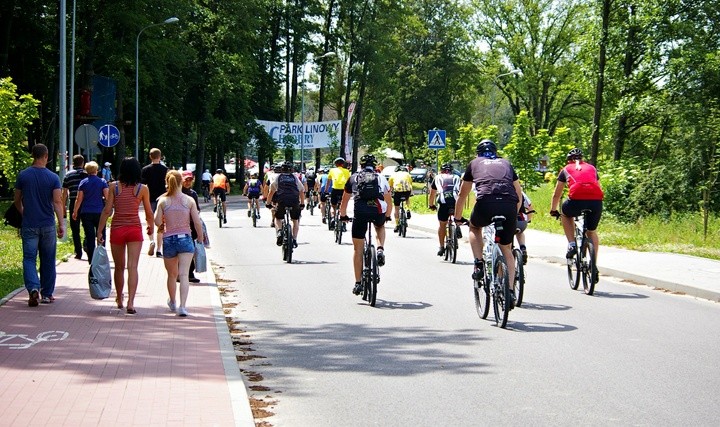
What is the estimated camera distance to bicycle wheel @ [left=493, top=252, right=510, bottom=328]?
10.4 m

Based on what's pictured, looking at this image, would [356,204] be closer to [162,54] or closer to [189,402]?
[189,402]

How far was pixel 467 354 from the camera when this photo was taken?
30.5 ft

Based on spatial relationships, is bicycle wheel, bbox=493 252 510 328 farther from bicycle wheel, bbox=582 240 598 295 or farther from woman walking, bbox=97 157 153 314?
woman walking, bbox=97 157 153 314

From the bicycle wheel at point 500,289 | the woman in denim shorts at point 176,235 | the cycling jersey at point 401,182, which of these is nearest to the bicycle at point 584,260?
the bicycle wheel at point 500,289

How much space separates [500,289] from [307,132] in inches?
2360

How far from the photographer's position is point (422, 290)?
1462 cm

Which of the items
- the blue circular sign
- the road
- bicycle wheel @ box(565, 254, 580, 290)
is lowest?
the road

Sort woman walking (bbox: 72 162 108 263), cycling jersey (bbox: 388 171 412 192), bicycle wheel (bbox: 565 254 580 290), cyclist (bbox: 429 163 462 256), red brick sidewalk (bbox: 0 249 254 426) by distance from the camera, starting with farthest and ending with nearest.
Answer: cycling jersey (bbox: 388 171 412 192), cyclist (bbox: 429 163 462 256), woman walking (bbox: 72 162 108 263), bicycle wheel (bbox: 565 254 580 290), red brick sidewalk (bbox: 0 249 254 426)

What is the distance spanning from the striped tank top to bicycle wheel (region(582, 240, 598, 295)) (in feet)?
18.5

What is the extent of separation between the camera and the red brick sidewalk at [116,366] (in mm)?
6723

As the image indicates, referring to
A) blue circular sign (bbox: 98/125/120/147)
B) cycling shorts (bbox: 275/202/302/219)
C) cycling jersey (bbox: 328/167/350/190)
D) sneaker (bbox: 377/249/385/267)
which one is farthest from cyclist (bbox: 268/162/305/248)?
blue circular sign (bbox: 98/125/120/147)

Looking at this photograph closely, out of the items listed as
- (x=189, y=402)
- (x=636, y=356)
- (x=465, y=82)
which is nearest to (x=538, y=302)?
(x=636, y=356)

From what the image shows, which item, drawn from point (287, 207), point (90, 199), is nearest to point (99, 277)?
point (90, 199)

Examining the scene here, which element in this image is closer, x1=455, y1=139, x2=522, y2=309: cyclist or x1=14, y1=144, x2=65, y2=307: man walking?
x1=455, y1=139, x2=522, y2=309: cyclist
